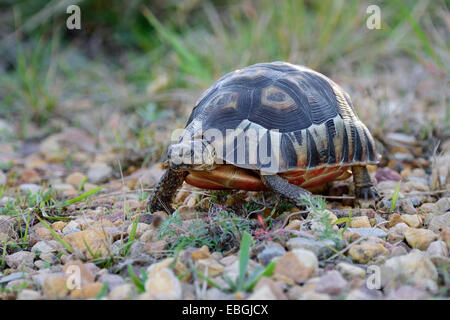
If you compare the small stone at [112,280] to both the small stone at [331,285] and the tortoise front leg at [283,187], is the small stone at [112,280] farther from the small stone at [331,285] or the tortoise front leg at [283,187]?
the tortoise front leg at [283,187]

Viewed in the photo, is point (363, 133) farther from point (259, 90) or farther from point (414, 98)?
point (414, 98)

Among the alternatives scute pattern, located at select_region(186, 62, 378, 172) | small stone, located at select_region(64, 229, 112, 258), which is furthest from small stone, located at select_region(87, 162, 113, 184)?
small stone, located at select_region(64, 229, 112, 258)

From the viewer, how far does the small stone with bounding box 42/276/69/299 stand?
5.33 ft

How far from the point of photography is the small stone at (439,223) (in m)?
2.03

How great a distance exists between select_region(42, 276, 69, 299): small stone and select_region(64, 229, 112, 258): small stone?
227mm

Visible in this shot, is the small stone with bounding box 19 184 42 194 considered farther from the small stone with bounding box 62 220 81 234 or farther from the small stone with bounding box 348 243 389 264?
the small stone with bounding box 348 243 389 264

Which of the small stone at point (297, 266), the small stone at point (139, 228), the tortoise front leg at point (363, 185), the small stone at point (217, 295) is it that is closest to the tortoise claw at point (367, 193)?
the tortoise front leg at point (363, 185)

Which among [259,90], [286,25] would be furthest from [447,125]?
[286,25]

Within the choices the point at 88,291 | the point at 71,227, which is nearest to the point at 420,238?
the point at 88,291

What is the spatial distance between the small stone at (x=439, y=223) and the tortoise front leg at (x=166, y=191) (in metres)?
1.19

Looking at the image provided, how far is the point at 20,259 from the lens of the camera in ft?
6.45

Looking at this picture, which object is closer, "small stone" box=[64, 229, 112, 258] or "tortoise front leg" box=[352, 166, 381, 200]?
"small stone" box=[64, 229, 112, 258]

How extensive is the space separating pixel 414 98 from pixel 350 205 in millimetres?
2307

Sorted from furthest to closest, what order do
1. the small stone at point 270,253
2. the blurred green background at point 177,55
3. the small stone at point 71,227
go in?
the blurred green background at point 177,55 → the small stone at point 71,227 → the small stone at point 270,253
